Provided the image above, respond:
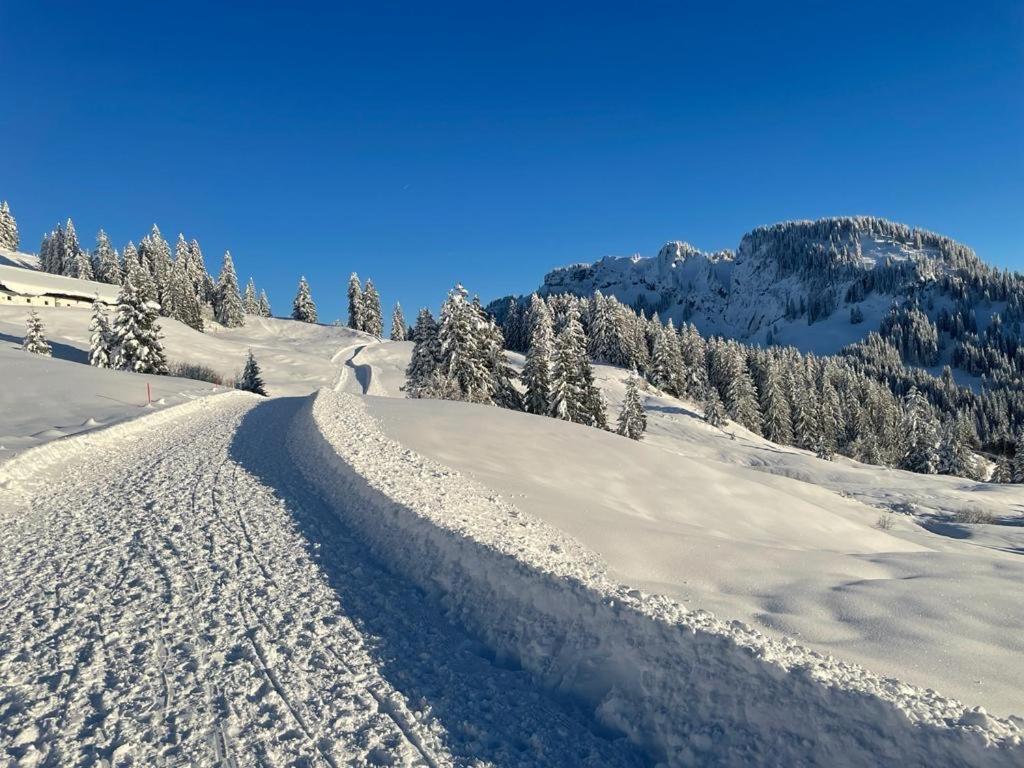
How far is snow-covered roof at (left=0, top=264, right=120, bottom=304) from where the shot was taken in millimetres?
71625

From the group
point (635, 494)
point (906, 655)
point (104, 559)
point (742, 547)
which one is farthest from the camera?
point (635, 494)

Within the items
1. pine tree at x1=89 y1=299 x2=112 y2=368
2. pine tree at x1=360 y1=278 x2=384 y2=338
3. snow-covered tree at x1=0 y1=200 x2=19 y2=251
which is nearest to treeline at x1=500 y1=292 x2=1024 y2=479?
pine tree at x1=360 y1=278 x2=384 y2=338

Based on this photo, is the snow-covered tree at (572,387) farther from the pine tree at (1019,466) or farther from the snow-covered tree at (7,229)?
the snow-covered tree at (7,229)

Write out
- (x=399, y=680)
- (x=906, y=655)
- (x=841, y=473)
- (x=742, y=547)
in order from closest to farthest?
(x=399, y=680) < (x=906, y=655) < (x=742, y=547) < (x=841, y=473)

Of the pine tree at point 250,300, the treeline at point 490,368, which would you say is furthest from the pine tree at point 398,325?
the treeline at point 490,368

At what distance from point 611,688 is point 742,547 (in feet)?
18.2

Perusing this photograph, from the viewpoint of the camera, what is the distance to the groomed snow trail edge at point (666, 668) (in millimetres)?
3744

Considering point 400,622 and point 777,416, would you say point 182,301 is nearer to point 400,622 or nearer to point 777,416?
point 777,416

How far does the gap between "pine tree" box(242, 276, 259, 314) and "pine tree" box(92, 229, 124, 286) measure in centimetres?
2392

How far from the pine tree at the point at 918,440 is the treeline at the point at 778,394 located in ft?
0.43

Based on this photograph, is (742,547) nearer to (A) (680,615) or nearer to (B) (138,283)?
(A) (680,615)

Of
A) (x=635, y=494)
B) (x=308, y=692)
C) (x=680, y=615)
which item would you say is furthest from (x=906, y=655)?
(x=635, y=494)

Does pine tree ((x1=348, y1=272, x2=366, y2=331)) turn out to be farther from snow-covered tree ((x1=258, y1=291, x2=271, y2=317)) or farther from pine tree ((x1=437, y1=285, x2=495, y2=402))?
pine tree ((x1=437, y1=285, x2=495, y2=402))

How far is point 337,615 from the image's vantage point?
6.26 m
